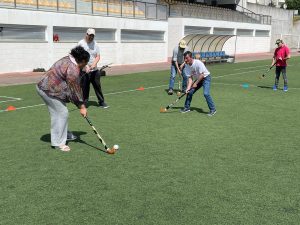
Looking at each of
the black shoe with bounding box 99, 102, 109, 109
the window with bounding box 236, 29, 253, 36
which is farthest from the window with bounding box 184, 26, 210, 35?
the black shoe with bounding box 99, 102, 109, 109

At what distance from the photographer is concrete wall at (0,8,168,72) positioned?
68.0 feet

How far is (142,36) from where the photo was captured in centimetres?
3003

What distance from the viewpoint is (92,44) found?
10.2 m

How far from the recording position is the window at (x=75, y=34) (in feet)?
77.0

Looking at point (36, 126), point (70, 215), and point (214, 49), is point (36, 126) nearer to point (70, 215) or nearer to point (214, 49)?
point (70, 215)

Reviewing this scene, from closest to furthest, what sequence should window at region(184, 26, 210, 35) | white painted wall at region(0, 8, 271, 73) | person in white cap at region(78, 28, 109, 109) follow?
person in white cap at region(78, 28, 109, 109) < white painted wall at region(0, 8, 271, 73) < window at region(184, 26, 210, 35)

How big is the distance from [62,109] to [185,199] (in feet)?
9.36

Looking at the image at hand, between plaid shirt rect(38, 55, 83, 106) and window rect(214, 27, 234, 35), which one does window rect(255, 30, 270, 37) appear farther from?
plaid shirt rect(38, 55, 83, 106)

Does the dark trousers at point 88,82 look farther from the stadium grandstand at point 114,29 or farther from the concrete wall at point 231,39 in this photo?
the concrete wall at point 231,39

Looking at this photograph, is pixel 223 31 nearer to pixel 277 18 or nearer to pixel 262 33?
pixel 262 33

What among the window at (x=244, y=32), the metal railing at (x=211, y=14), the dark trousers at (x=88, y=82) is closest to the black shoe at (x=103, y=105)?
the dark trousers at (x=88, y=82)

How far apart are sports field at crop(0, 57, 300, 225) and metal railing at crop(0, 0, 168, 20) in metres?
13.1

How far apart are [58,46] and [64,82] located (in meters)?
17.8

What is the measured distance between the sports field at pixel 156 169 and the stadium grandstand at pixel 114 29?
11.8 meters
